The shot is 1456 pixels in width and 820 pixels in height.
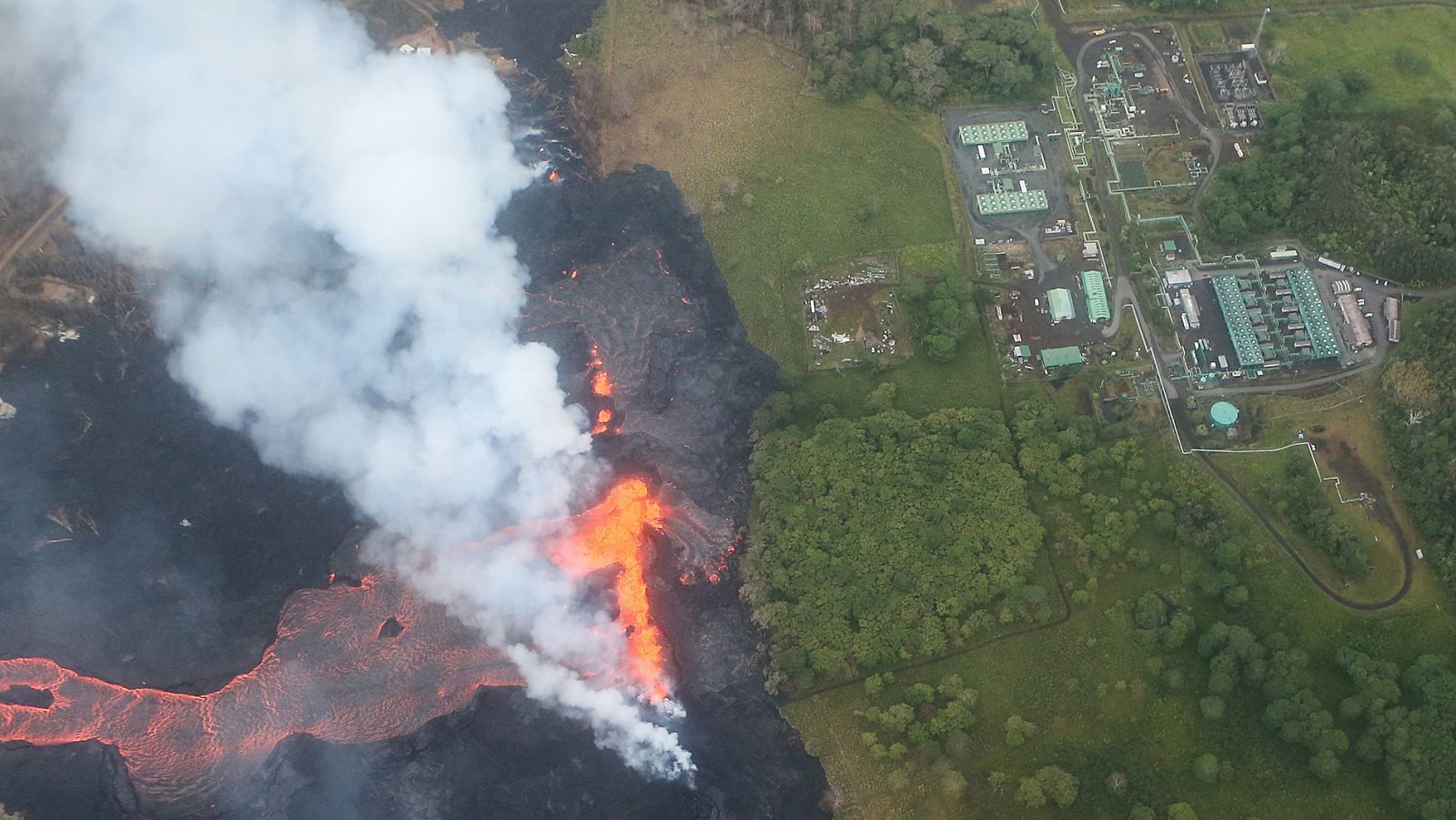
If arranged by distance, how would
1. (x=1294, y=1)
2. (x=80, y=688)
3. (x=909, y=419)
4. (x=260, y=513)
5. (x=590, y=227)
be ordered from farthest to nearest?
(x=1294, y=1), (x=590, y=227), (x=909, y=419), (x=260, y=513), (x=80, y=688)

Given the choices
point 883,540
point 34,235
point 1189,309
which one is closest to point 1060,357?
point 1189,309

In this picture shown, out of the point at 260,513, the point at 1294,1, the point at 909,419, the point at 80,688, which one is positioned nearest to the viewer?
the point at 80,688

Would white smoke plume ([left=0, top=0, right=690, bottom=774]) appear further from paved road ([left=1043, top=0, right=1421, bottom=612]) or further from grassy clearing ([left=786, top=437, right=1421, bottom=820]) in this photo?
paved road ([left=1043, top=0, right=1421, bottom=612])

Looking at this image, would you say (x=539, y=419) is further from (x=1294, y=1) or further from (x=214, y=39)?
(x=1294, y=1)

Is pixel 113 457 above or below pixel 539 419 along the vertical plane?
above

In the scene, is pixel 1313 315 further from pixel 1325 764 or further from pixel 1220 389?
pixel 1325 764

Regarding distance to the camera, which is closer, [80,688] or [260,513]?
[80,688]

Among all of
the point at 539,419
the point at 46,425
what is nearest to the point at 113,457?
the point at 46,425

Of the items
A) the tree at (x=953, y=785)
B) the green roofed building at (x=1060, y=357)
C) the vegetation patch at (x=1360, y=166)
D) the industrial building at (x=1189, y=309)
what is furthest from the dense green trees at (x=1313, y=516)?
the tree at (x=953, y=785)
